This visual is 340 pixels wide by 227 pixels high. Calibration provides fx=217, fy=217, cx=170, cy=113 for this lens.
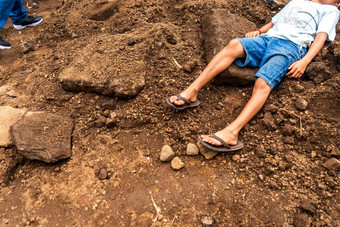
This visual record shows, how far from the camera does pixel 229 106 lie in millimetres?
2160

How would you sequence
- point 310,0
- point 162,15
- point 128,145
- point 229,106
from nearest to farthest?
point 128,145
point 229,106
point 310,0
point 162,15

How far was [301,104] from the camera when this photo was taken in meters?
1.99

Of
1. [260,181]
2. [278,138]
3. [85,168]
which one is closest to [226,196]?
[260,181]

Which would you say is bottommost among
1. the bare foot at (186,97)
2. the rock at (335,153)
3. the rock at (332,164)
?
the rock at (332,164)

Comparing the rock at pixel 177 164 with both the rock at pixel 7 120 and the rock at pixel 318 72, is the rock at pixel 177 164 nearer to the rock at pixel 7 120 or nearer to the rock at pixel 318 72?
the rock at pixel 7 120

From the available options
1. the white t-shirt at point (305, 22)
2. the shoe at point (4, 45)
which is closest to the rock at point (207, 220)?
the white t-shirt at point (305, 22)

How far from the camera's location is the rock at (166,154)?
1.82 m

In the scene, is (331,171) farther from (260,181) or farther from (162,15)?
(162,15)

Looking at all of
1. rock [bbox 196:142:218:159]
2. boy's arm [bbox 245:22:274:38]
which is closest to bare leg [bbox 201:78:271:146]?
rock [bbox 196:142:218:159]

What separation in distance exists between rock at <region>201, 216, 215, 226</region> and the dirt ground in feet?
0.08

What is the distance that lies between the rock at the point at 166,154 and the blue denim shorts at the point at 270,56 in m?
1.07

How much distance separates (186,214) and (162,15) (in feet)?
8.59

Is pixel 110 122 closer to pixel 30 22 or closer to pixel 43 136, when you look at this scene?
pixel 43 136

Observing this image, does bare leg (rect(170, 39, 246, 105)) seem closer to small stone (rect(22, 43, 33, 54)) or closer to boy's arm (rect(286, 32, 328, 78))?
boy's arm (rect(286, 32, 328, 78))
